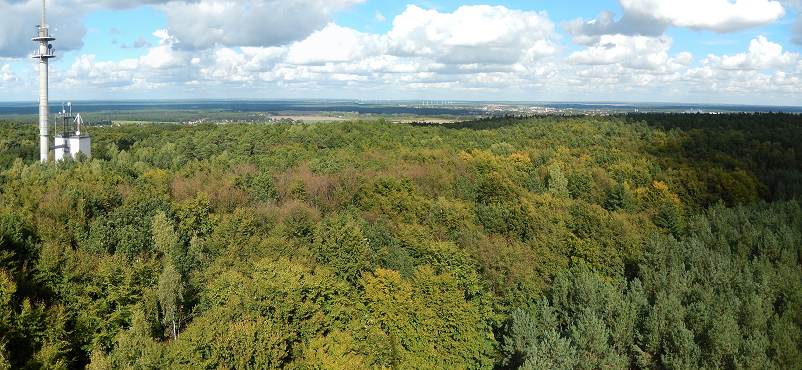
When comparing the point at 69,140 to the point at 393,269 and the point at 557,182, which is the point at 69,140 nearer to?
the point at 393,269

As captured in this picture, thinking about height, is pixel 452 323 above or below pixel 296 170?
below

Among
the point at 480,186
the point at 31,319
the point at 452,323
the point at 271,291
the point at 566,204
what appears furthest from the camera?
the point at 480,186

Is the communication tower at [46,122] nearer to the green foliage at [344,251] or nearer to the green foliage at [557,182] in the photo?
the green foliage at [344,251]

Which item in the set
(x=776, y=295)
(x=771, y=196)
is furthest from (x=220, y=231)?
(x=771, y=196)

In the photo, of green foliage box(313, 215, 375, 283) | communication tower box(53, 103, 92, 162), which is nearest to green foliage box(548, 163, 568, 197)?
green foliage box(313, 215, 375, 283)

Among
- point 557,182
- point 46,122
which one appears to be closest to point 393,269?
point 557,182

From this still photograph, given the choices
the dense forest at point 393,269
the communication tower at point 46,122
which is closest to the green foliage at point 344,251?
the dense forest at point 393,269

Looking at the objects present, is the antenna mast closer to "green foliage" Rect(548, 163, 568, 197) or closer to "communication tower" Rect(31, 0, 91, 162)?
"communication tower" Rect(31, 0, 91, 162)

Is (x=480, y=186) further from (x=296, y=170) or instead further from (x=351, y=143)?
(x=351, y=143)
